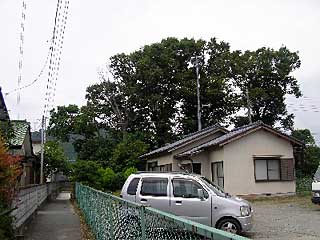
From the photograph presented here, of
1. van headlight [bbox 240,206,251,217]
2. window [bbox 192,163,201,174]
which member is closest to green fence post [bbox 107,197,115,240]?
van headlight [bbox 240,206,251,217]

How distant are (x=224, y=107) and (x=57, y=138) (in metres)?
19.6

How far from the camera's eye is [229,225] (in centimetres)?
1152

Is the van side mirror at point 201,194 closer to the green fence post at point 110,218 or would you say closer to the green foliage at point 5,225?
the green fence post at point 110,218

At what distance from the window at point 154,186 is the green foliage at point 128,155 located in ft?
92.6

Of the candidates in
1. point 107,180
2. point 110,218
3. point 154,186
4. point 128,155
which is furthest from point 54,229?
point 128,155

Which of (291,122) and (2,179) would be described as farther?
(291,122)

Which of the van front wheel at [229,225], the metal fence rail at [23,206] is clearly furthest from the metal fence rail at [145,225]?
the van front wheel at [229,225]

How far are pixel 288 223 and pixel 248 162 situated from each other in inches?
467

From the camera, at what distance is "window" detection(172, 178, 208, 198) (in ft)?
39.5

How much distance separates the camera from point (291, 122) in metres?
48.5

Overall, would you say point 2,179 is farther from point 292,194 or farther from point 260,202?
point 292,194

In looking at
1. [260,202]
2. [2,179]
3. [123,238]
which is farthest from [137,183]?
[260,202]

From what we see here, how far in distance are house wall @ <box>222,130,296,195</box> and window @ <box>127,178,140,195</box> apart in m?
13.9

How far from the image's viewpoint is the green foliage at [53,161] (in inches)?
1800
